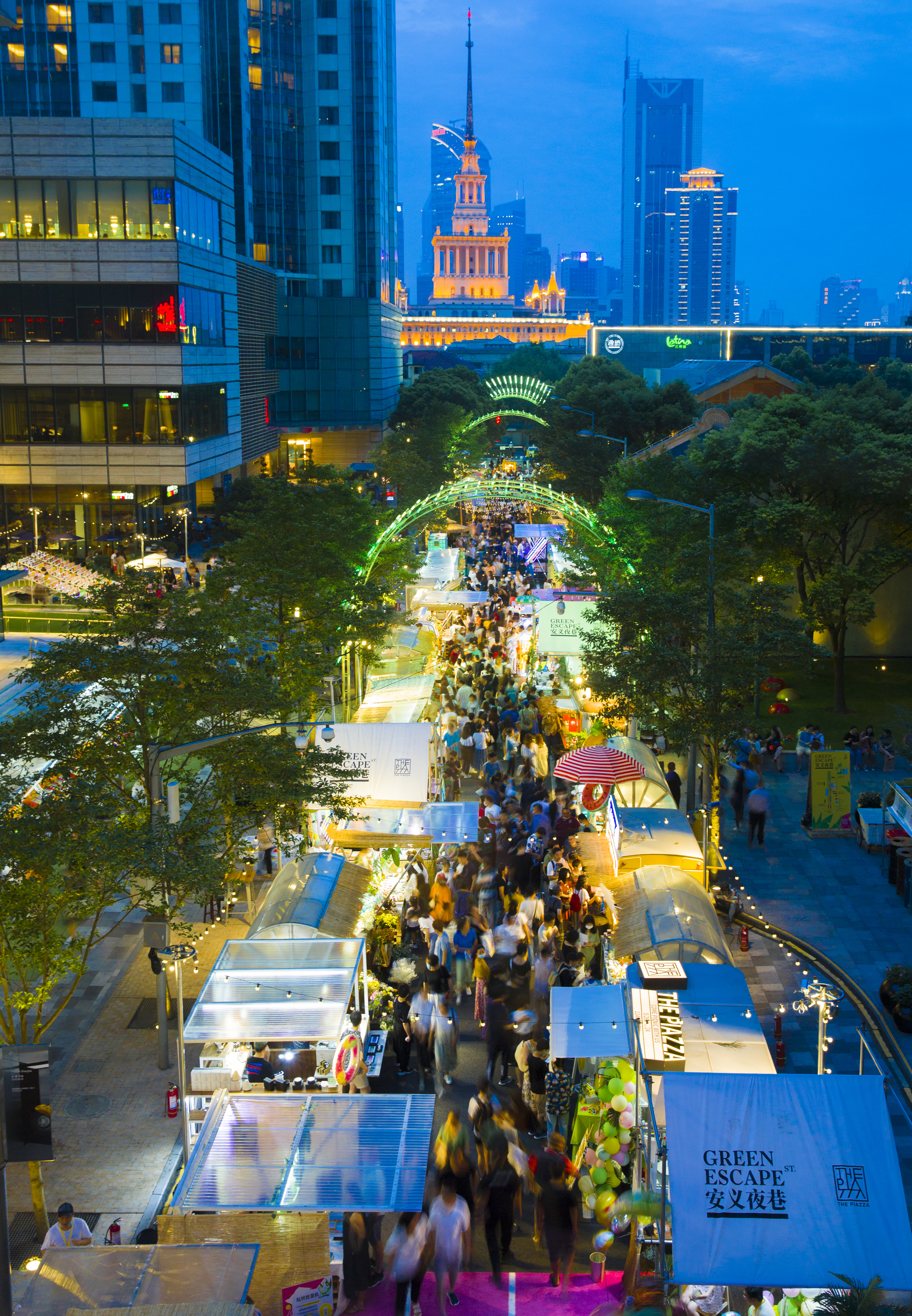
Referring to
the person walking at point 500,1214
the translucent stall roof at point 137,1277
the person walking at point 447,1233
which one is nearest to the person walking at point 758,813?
the person walking at point 500,1214

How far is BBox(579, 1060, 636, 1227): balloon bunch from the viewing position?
11812mm

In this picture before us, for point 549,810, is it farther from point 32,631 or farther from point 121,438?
point 121,438

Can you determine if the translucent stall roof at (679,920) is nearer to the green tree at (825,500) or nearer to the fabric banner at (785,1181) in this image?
the fabric banner at (785,1181)

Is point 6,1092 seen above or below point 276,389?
below

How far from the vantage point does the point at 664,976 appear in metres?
13.4

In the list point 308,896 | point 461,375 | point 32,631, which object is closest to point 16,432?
point 32,631

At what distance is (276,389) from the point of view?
8531cm

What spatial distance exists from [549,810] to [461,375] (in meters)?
90.6

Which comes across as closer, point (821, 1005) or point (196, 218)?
point (821, 1005)

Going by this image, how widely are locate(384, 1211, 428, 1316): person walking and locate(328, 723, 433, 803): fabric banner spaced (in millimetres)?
10692

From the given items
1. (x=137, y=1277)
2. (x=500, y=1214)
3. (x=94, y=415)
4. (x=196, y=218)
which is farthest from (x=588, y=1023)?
(x=196, y=218)

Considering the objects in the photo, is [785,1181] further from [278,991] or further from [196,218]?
[196,218]

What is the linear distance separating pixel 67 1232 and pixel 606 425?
6140 cm

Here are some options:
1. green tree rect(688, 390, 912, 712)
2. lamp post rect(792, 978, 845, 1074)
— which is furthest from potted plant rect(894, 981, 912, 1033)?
green tree rect(688, 390, 912, 712)
